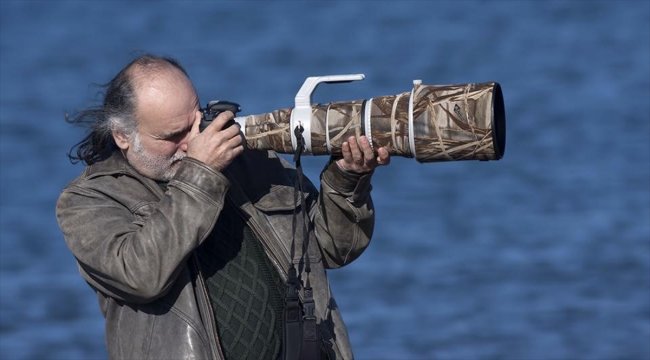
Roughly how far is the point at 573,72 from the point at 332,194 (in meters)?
6.88

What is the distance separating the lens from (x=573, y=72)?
34.3ft

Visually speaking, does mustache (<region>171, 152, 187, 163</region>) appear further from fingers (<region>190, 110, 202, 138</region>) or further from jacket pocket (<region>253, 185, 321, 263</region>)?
jacket pocket (<region>253, 185, 321, 263</region>)

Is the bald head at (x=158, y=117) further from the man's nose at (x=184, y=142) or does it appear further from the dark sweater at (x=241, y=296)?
the dark sweater at (x=241, y=296)

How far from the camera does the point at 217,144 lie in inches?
140

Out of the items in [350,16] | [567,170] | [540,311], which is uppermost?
[350,16]

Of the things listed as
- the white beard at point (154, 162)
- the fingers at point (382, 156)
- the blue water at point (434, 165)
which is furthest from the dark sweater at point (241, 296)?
the blue water at point (434, 165)

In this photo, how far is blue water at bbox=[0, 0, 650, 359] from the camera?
7125 mm

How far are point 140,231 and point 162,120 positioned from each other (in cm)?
27

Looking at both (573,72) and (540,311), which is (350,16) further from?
(540,311)

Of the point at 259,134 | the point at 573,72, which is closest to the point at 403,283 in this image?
the point at 573,72

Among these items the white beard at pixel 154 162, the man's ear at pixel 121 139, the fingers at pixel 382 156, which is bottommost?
the fingers at pixel 382 156

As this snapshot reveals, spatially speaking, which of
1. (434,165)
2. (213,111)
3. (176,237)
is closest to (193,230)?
(176,237)

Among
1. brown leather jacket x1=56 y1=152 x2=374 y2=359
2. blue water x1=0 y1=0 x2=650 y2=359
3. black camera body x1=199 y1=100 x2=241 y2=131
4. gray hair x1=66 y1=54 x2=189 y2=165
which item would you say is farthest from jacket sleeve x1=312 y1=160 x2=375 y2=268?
blue water x1=0 y1=0 x2=650 y2=359

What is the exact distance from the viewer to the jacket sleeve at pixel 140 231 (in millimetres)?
3428
